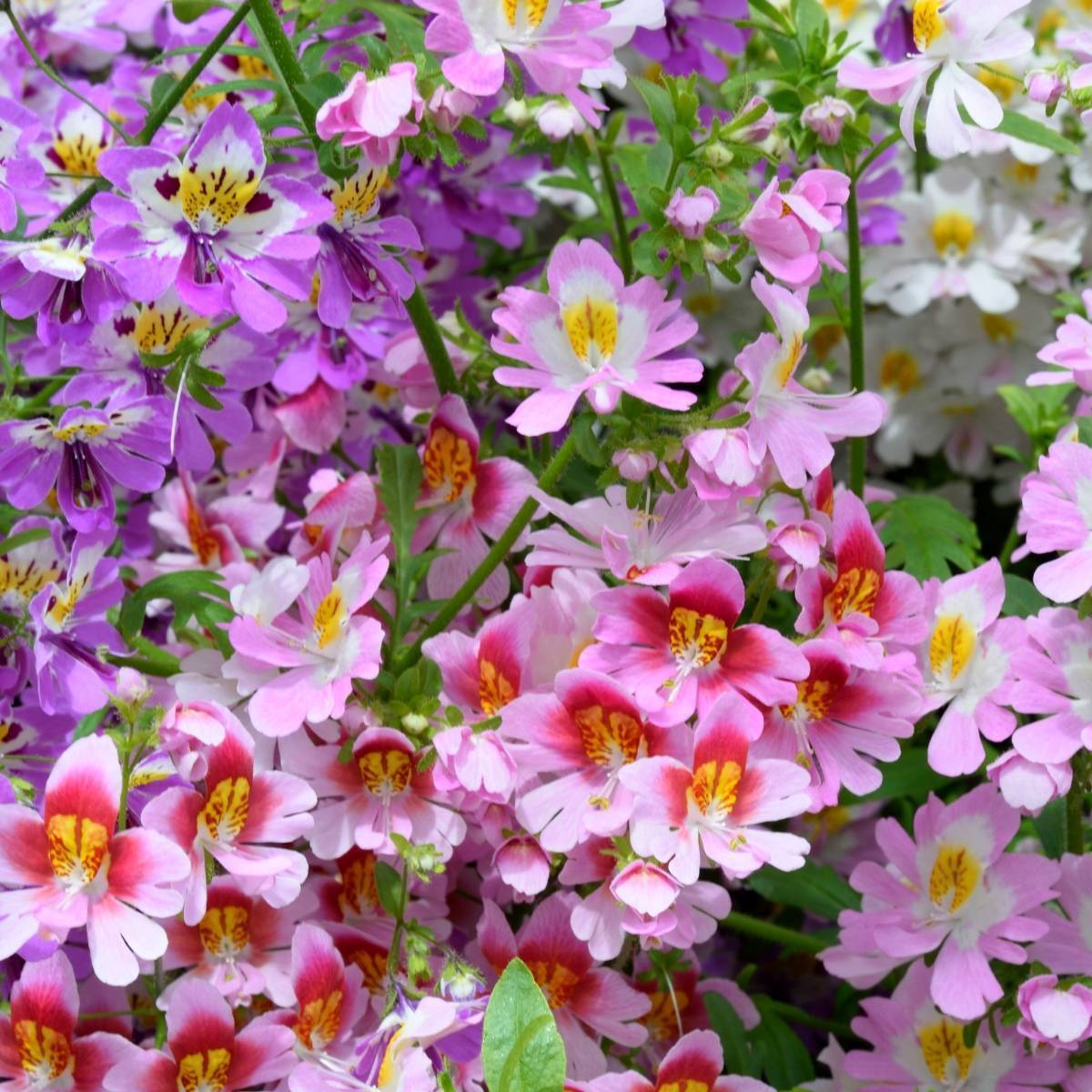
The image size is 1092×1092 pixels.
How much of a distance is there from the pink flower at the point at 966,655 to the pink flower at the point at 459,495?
241mm

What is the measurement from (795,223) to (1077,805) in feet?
1.16

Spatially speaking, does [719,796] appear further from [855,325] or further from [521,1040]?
[855,325]

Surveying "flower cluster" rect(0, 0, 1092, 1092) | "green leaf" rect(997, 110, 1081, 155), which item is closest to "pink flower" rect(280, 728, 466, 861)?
"flower cluster" rect(0, 0, 1092, 1092)

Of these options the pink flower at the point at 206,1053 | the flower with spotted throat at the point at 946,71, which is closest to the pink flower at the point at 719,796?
the pink flower at the point at 206,1053

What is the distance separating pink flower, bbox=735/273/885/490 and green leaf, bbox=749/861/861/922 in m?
0.30

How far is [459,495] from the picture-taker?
0.98 meters

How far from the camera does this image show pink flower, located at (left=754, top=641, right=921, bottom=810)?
84 centimetres

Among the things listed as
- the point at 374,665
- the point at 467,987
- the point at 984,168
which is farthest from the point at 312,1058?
the point at 984,168

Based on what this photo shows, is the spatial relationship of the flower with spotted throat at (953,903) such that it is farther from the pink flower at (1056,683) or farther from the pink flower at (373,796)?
the pink flower at (373,796)

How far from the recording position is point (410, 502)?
0.96 metres

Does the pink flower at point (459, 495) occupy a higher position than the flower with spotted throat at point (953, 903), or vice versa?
the pink flower at point (459, 495)

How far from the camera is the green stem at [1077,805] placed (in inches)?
33.9

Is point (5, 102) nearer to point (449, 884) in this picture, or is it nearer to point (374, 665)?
point (374, 665)

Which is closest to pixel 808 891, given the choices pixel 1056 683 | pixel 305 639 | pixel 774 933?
pixel 774 933
